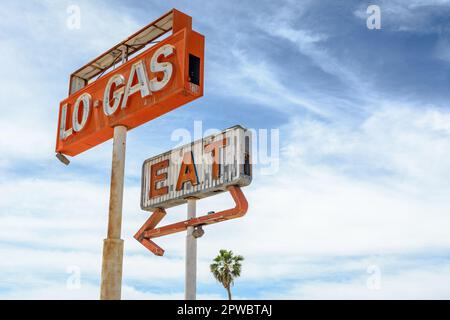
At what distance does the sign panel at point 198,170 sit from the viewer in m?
16.8

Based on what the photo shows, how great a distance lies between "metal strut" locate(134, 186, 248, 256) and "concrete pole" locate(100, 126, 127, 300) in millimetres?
2870

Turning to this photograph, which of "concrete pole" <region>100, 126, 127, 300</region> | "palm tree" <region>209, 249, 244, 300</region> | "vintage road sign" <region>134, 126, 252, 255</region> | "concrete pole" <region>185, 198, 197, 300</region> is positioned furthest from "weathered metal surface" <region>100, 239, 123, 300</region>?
"palm tree" <region>209, 249, 244, 300</region>

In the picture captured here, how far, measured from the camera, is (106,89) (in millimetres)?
17469

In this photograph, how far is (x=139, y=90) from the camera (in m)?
16.1

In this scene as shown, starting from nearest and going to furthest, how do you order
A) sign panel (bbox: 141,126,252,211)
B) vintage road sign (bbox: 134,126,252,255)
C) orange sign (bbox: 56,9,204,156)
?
orange sign (bbox: 56,9,204,156) < vintage road sign (bbox: 134,126,252,255) < sign panel (bbox: 141,126,252,211)

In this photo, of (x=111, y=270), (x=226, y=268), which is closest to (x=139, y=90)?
(x=111, y=270)

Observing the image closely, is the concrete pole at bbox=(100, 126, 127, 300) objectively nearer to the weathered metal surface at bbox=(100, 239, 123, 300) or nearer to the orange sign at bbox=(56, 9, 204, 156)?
the weathered metal surface at bbox=(100, 239, 123, 300)

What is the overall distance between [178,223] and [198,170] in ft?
6.07

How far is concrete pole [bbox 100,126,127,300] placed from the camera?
14.7 m

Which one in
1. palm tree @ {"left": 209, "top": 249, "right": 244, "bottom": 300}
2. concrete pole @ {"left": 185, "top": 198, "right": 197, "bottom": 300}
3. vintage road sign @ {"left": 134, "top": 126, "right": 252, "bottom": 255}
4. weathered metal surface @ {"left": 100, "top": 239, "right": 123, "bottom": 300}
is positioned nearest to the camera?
weathered metal surface @ {"left": 100, "top": 239, "right": 123, "bottom": 300}

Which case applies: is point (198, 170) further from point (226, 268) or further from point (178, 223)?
point (226, 268)
